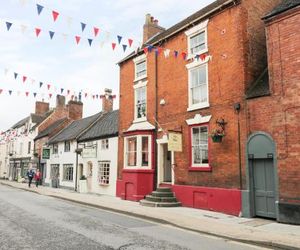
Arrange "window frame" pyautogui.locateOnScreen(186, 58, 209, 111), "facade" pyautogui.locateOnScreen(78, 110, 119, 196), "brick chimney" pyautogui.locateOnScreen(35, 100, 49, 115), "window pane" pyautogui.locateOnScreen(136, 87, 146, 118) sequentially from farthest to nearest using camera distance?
"brick chimney" pyautogui.locateOnScreen(35, 100, 49, 115)
"facade" pyautogui.locateOnScreen(78, 110, 119, 196)
"window pane" pyautogui.locateOnScreen(136, 87, 146, 118)
"window frame" pyautogui.locateOnScreen(186, 58, 209, 111)

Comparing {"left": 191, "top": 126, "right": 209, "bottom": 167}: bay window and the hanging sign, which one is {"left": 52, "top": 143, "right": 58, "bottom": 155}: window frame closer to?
the hanging sign

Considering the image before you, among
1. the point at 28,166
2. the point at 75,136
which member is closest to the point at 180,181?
the point at 75,136

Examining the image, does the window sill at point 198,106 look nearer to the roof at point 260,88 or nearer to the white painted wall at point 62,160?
the roof at point 260,88

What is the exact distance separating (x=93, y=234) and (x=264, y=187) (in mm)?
6775

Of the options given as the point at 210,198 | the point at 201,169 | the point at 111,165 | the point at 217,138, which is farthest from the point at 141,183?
the point at 217,138

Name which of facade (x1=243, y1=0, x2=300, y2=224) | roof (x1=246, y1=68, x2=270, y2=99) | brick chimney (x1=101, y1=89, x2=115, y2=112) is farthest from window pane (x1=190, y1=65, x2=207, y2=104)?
brick chimney (x1=101, y1=89, x2=115, y2=112)

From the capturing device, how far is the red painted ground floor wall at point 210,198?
1272 centimetres

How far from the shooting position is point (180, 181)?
15.6 metres

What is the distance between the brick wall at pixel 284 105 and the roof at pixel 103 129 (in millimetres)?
11965

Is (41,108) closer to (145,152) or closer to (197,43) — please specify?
(145,152)

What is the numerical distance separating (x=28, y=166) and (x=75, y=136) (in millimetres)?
15892

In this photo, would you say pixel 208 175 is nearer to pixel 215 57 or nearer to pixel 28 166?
pixel 215 57

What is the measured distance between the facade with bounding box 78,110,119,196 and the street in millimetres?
9854

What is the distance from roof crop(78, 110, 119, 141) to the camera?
22984mm
